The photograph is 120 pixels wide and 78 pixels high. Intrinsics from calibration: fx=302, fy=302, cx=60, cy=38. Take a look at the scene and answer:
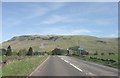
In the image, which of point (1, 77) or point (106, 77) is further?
point (106, 77)

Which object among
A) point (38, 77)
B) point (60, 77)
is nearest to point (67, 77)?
point (60, 77)

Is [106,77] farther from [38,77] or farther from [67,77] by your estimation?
[38,77]

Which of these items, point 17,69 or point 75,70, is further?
point 75,70

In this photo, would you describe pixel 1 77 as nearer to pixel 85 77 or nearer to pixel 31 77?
pixel 31 77

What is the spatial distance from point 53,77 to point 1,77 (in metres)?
3.60

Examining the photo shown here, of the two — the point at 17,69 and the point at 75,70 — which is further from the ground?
the point at 17,69

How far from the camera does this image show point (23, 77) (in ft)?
70.2

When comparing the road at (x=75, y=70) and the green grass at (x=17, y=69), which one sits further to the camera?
the road at (x=75, y=70)

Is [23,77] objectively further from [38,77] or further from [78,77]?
[78,77]

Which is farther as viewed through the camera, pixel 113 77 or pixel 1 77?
pixel 113 77

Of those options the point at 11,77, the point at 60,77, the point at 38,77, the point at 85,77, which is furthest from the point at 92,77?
the point at 11,77

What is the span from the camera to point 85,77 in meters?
21.1

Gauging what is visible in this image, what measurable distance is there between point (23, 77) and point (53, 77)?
2135 mm

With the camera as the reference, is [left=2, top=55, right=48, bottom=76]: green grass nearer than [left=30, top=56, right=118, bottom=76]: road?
Yes
